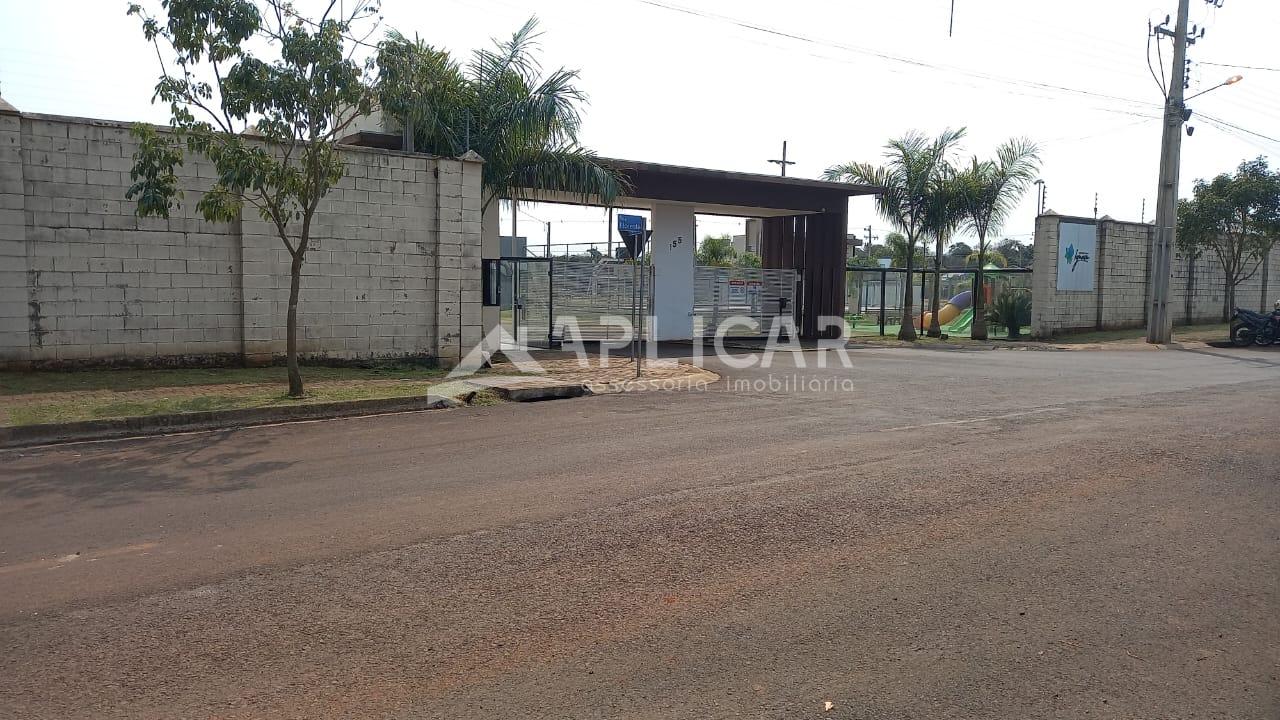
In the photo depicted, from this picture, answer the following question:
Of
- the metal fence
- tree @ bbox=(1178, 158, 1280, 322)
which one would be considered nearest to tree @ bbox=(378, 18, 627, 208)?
the metal fence

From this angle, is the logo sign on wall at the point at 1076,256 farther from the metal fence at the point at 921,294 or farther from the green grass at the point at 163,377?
the green grass at the point at 163,377

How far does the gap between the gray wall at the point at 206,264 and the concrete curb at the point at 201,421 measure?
3.65 m

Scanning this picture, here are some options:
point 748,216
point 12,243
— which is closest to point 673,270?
point 748,216

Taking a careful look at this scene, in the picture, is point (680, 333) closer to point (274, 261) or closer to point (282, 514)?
point (274, 261)

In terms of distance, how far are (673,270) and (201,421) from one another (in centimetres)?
1578

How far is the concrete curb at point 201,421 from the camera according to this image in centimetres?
951

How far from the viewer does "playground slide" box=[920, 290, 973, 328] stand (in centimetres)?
3588

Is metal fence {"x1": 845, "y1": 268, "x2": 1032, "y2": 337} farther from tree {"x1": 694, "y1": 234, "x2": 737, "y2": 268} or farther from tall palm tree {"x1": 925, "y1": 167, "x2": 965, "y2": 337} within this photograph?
tree {"x1": 694, "y1": 234, "x2": 737, "y2": 268}

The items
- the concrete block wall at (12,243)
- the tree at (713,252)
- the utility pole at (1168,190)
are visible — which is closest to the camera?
the concrete block wall at (12,243)

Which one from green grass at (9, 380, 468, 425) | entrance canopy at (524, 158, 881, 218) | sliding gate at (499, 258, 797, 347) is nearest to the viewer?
green grass at (9, 380, 468, 425)

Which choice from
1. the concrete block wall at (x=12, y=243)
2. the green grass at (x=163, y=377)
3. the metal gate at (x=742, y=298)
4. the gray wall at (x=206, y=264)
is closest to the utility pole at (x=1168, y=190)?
the metal gate at (x=742, y=298)

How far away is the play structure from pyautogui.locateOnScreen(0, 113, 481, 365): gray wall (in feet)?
66.1

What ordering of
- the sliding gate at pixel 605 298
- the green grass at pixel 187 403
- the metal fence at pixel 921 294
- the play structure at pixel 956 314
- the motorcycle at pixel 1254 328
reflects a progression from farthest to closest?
the play structure at pixel 956 314, the metal fence at pixel 921 294, the motorcycle at pixel 1254 328, the sliding gate at pixel 605 298, the green grass at pixel 187 403

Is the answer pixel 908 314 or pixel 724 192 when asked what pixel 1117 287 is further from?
pixel 724 192
